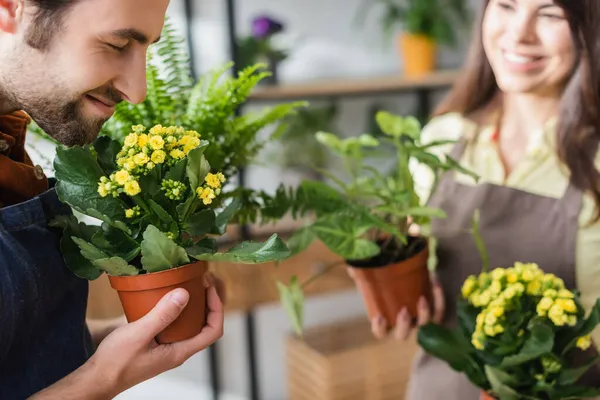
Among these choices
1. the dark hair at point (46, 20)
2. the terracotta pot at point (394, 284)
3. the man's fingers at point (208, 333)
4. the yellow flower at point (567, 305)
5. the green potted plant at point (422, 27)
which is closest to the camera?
the dark hair at point (46, 20)

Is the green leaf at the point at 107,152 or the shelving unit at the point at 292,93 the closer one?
the green leaf at the point at 107,152

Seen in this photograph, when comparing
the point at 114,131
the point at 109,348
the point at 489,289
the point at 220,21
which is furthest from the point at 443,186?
the point at 220,21

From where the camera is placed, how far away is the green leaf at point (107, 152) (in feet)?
2.66

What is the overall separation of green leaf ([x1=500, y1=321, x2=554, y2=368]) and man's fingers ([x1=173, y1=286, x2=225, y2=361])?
1.46 feet

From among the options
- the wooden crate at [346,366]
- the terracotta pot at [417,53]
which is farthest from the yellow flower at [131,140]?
the terracotta pot at [417,53]

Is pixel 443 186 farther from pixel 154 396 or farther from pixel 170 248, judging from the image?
pixel 154 396

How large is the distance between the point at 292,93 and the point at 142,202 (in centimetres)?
153

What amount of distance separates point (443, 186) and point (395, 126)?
0.31m

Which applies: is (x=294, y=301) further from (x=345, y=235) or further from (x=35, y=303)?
(x=35, y=303)

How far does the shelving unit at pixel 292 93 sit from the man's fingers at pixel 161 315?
1268mm

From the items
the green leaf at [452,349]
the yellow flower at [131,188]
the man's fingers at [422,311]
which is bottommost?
the man's fingers at [422,311]

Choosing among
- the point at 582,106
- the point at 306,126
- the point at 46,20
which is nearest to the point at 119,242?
the point at 46,20

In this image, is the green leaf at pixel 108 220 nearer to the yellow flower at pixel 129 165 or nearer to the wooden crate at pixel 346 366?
the yellow flower at pixel 129 165

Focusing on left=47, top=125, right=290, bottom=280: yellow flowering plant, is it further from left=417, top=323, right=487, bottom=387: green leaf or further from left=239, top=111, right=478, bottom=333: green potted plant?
left=417, top=323, right=487, bottom=387: green leaf
